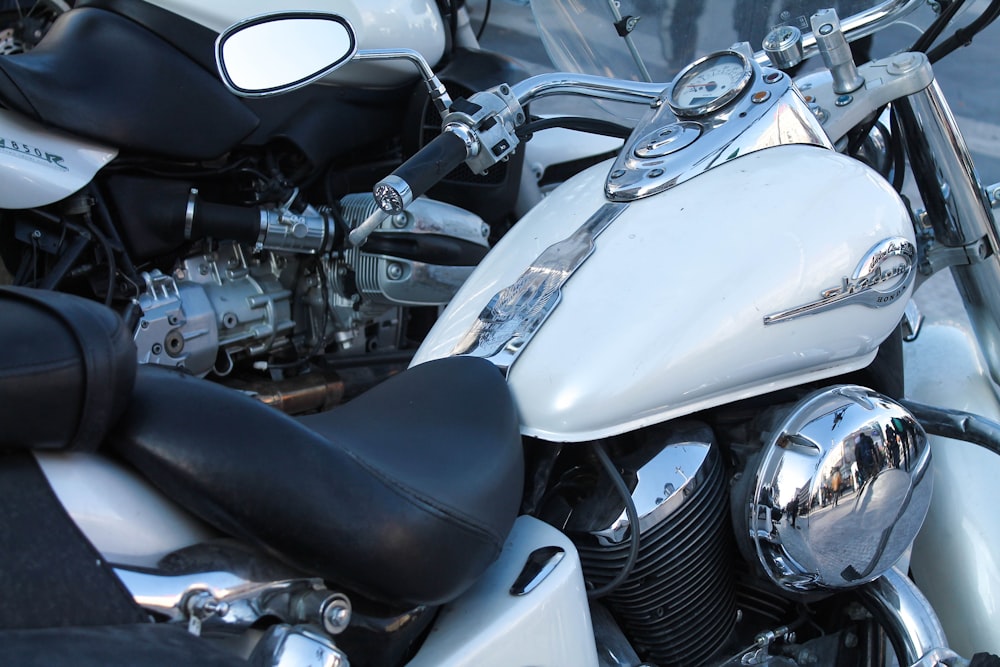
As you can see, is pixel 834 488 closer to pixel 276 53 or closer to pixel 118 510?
pixel 118 510

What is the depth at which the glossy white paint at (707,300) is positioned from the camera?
1.11 meters

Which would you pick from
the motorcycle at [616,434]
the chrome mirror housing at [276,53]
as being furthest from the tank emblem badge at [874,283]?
the chrome mirror housing at [276,53]

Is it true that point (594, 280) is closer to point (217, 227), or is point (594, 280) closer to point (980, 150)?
point (217, 227)

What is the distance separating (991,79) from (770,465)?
285 centimetres

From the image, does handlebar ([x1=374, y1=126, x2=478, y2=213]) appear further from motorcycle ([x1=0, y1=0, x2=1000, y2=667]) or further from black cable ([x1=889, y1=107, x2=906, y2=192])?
black cable ([x1=889, y1=107, x2=906, y2=192])

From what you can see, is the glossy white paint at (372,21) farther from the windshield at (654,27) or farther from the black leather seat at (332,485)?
the black leather seat at (332,485)

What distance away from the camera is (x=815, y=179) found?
1.24 m

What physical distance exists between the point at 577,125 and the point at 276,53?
17.1 inches

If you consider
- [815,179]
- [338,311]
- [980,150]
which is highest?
[815,179]

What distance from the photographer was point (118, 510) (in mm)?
785

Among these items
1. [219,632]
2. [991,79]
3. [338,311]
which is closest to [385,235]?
[338,311]

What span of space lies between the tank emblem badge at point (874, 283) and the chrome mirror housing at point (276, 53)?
0.66 meters

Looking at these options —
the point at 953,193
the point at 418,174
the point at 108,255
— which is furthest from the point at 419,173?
the point at 108,255

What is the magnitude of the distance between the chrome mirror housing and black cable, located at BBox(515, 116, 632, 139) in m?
0.26
